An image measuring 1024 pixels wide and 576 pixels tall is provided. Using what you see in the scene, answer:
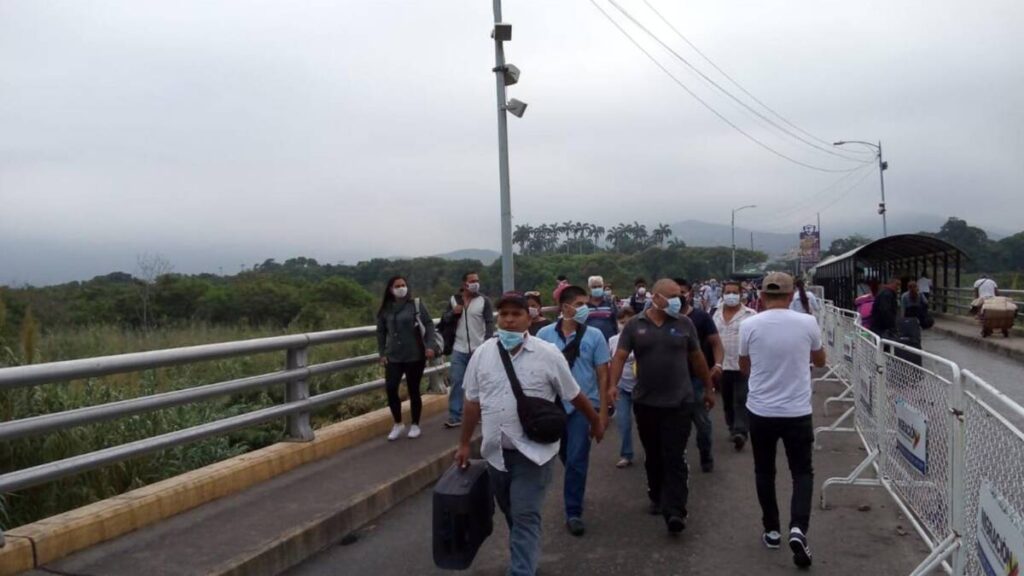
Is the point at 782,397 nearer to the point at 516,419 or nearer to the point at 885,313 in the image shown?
the point at 516,419

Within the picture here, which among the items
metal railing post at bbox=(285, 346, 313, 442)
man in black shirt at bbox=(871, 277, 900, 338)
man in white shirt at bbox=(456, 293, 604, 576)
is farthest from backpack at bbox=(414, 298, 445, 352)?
man in black shirt at bbox=(871, 277, 900, 338)

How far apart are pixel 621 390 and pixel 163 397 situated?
4055 millimetres

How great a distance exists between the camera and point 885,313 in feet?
40.2

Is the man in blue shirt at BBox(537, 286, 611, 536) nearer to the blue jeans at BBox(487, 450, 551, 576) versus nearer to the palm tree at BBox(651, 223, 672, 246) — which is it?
the blue jeans at BBox(487, 450, 551, 576)

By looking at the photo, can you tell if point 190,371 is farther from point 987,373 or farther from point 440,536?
point 987,373

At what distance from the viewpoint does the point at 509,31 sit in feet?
41.6

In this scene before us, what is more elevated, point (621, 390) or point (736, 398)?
point (621, 390)

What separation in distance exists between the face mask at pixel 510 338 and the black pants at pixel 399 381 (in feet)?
12.3

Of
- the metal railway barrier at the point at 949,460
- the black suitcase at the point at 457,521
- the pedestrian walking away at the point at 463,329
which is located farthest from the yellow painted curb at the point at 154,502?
the metal railway barrier at the point at 949,460

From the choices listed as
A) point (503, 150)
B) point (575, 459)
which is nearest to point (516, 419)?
point (575, 459)

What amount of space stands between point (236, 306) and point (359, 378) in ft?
46.8

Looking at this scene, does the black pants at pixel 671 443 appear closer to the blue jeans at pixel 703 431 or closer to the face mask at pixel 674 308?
the face mask at pixel 674 308

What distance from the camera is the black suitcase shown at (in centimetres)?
454

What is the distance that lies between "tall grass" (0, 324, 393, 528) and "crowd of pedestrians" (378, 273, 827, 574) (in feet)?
6.27
